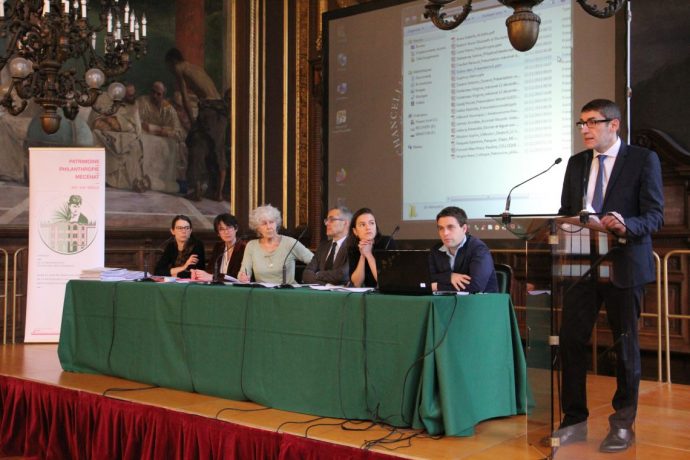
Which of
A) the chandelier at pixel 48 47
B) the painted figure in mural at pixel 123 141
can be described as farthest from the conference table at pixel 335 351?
the painted figure in mural at pixel 123 141

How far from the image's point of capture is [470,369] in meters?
3.07

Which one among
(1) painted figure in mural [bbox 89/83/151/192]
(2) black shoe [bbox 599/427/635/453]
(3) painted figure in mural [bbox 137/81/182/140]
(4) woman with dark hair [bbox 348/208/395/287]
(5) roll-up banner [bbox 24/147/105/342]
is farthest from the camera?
(3) painted figure in mural [bbox 137/81/182/140]

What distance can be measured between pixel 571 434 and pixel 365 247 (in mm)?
1764

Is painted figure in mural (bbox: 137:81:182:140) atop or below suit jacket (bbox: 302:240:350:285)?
atop

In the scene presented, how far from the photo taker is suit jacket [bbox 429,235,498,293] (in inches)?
137

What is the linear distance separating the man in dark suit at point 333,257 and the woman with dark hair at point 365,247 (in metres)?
0.12

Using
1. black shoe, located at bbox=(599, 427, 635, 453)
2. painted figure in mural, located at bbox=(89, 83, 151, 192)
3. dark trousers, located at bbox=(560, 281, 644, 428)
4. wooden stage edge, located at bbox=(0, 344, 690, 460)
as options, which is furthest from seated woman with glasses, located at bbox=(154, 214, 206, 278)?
black shoe, located at bbox=(599, 427, 635, 453)

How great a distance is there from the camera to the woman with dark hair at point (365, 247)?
4.08 m

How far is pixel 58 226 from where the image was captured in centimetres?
600

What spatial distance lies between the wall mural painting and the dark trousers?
5.08 m

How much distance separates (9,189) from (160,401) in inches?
136

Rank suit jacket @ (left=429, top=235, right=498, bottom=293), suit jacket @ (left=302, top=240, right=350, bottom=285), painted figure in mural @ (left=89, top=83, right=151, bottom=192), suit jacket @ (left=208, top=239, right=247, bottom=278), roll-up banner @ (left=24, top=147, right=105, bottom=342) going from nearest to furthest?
suit jacket @ (left=429, top=235, right=498, bottom=293), suit jacket @ (left=302, top=240, right=350, bottom=285), suit jacket @ (left=208, top=239, right=247, bottom=278), roll-up banner @ (left=24, top=147, right=105, bottom=342), painted figure in mural @ (left=89, top=83, right=151, bottom=192)

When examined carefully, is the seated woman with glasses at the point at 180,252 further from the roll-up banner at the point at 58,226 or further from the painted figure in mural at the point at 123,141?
the painted figure in mural at the point at 123,141

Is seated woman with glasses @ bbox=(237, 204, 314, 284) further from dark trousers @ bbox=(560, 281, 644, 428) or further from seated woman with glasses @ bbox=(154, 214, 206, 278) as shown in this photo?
dark trousers @ bbox=(560, 281, 644, 428)
